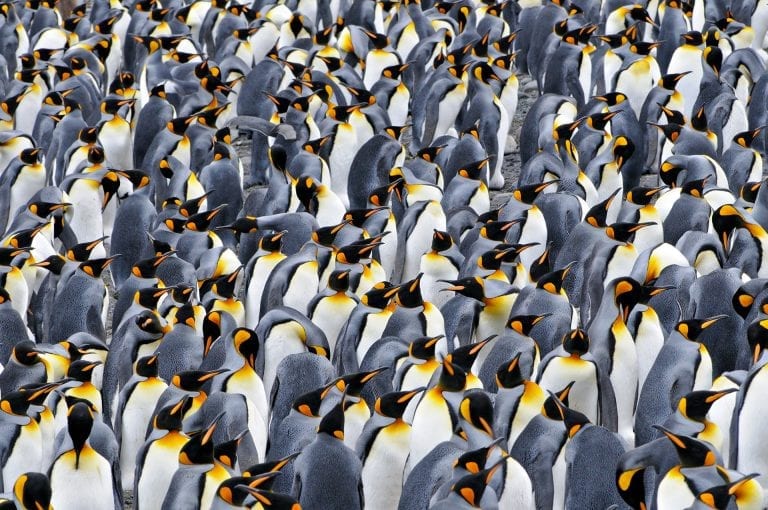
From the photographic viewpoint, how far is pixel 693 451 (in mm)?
4352

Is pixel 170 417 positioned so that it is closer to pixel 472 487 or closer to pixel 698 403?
pixel 472 487

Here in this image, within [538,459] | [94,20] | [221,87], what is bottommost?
[94,20]

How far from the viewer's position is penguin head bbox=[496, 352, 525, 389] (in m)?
5.20

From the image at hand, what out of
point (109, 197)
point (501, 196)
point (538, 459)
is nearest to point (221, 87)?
point (109, 197)

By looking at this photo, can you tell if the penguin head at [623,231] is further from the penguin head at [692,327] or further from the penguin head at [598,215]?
the penguin head at [692,327]

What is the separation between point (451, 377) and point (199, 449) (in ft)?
3.41

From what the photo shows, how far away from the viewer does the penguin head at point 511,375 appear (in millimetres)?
5203

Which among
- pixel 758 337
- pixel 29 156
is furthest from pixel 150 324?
pixel 29 156

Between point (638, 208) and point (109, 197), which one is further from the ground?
point (638, 208)

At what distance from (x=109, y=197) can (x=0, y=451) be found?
10.8 ft

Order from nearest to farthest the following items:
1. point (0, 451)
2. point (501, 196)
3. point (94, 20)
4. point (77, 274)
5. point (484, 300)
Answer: point (0, 451) → point (484, 300) → point (77, 274) → point (501, 196) → point (94, 20)

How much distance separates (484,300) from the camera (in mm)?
6168

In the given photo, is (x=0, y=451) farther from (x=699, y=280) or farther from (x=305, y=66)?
(x=305, y=66)

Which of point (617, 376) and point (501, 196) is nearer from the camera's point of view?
point (617, 376)
